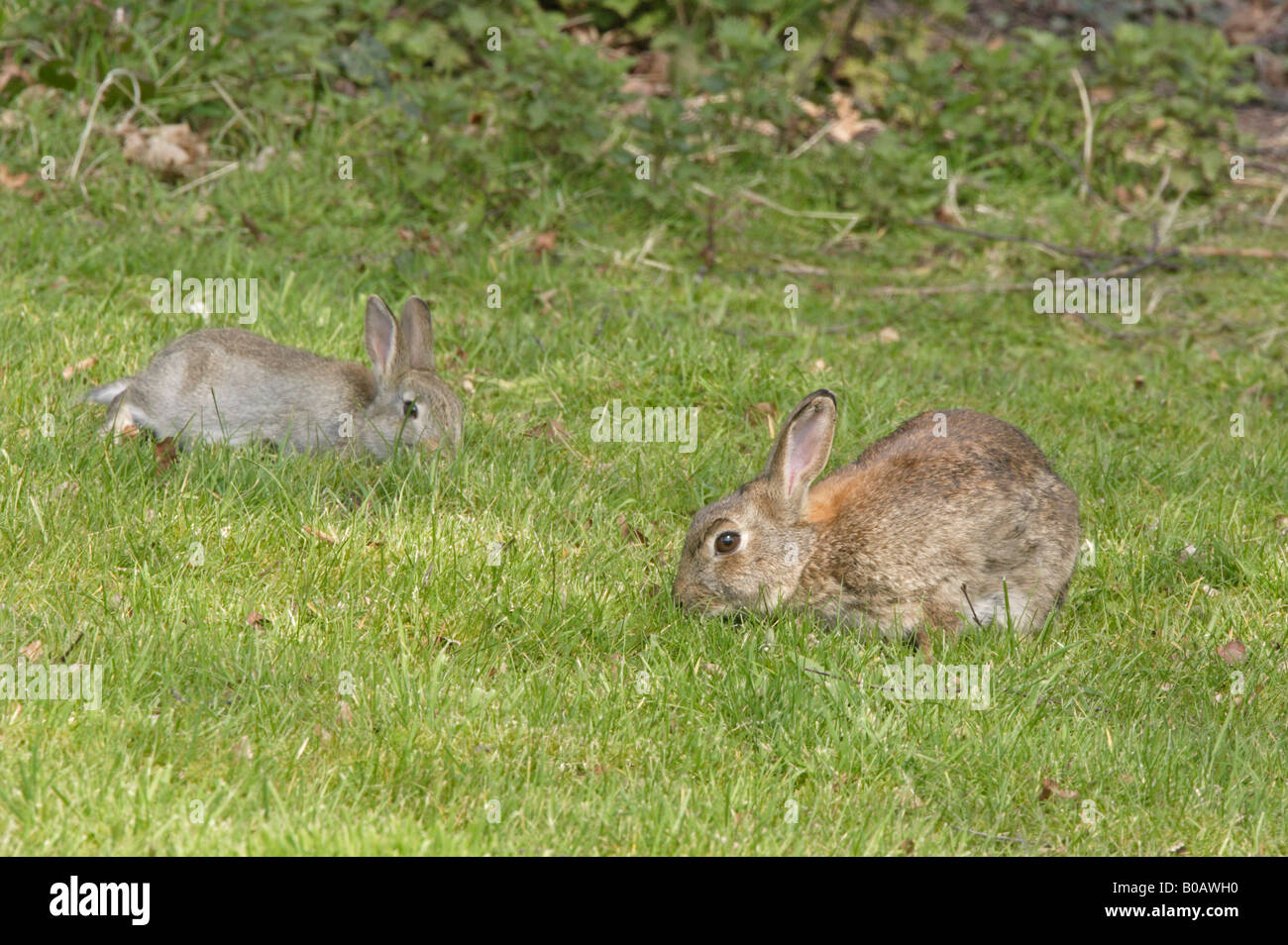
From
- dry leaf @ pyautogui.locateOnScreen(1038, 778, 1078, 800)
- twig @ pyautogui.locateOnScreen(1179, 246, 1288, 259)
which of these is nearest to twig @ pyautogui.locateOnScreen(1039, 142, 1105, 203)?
twig @ pyautogui.locateOnScreen(1179, 246, 1288, 259)

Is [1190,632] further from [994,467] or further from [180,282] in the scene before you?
[180,282]

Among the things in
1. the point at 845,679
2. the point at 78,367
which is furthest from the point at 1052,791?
the point at 78,367

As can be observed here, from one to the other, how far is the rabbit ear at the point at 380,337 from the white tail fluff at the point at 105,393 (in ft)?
3.54

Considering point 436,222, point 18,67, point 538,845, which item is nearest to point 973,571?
point 538,845

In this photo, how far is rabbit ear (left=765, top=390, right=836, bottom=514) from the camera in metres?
5.43

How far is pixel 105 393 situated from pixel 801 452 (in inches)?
125

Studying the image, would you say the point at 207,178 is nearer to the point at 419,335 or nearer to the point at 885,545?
the point at 419,335

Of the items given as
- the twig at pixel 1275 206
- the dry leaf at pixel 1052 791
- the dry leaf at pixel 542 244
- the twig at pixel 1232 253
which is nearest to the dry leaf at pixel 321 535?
the dry leaf at pixel 1052 791

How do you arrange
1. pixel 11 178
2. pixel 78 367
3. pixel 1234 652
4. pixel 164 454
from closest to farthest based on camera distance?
pixel 1234 652, pixel 164 454, pixel 78 367, pixel 11 178

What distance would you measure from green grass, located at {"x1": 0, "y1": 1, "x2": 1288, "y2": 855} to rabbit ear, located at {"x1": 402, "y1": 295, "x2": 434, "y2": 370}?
0.39 metres

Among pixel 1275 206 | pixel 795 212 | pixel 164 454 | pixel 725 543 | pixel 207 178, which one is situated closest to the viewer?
pixel 725 543

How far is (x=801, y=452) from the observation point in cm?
553

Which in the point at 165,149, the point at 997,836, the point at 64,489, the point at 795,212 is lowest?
the point at 997,836

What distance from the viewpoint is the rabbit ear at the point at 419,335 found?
679cm
